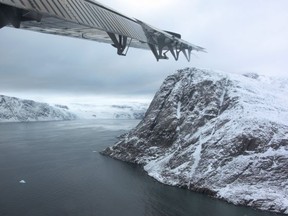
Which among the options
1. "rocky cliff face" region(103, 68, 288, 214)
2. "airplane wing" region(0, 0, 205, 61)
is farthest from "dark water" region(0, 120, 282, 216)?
"airplane wing" region(0, 0, 205, 61)

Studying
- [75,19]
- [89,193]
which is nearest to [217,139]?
[89,193]

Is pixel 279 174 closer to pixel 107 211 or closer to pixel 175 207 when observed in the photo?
pixel 175 207

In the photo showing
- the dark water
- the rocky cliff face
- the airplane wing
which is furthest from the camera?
the rocky cliff face

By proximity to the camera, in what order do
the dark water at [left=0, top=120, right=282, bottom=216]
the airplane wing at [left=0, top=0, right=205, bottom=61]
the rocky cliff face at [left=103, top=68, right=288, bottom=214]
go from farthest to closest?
1. the rocky cliff face at [left=103, top=68, right=288, bottom=214]
2. the dark water at [left=0, top=120, right=282, bottom=216]
3. the airplane wing at [left=0, top=0, right=205, bottom=61]

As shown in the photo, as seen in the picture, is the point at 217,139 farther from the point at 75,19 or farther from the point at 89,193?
the point at 75,19

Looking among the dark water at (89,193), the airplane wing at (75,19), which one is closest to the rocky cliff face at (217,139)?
the dark water at (89,193)

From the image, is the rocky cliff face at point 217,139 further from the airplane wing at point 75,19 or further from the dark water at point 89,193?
the airplane wing at point 75,19

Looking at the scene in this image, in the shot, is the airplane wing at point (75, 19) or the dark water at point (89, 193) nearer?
the airplane wing at point (75, 19)

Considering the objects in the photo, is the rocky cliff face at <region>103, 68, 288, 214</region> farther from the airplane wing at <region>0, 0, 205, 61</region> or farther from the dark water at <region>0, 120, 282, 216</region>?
the airplane wing at <region>0, 0, 205, 61</region>

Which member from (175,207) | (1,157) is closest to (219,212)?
(175,207)
